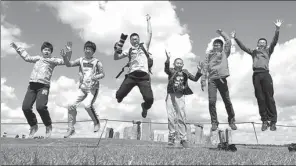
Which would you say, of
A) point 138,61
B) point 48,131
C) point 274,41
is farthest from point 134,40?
point 274,41

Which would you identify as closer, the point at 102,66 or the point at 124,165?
the point at 124,165

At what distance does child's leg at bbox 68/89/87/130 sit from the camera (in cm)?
710

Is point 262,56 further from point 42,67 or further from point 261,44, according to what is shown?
point 42,67

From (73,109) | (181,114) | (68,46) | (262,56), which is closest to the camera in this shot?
(181,114)

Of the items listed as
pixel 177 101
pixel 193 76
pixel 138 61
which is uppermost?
pixel 138 61

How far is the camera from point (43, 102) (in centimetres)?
725

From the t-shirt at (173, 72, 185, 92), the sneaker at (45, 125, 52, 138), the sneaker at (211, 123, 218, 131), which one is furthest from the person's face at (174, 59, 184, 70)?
the sneaker at (45, 125, 52, 138)

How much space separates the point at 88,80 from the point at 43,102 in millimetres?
1219

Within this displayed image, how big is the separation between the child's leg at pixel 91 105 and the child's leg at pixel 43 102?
101 centimetres

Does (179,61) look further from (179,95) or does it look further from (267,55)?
(267,55)

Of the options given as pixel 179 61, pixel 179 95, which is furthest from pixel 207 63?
pixel 179 95

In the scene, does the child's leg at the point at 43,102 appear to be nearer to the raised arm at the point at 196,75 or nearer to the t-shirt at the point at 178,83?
the t-shirt at the point at 178,83

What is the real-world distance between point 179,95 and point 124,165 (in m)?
3.75

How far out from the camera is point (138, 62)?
6.64 meters
